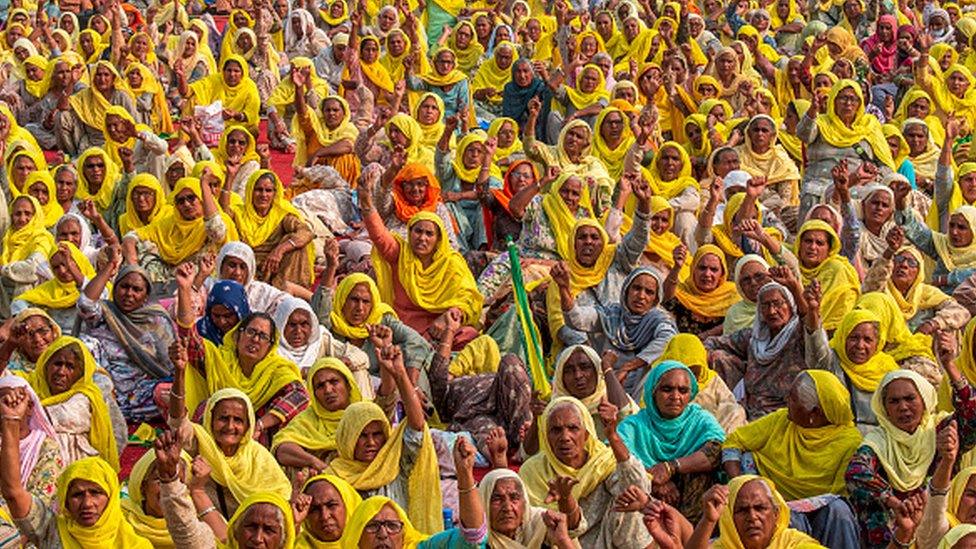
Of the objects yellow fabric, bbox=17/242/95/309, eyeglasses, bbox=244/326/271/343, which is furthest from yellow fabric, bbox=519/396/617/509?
yellow fabric, bbox=17/242/95/309

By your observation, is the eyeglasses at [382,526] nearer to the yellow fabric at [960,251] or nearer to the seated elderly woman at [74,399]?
the seated elderly woman at [74,399]

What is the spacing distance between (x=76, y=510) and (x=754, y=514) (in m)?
2.15

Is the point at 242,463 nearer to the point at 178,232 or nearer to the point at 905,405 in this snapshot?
the point at 905,405

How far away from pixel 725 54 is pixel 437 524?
7.17m

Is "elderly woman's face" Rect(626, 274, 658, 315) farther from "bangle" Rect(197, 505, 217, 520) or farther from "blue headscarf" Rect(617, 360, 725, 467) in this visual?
"bangle" Rect(197, 505, 217, 520)

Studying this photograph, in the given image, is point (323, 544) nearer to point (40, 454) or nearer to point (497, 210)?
point (40, 454)

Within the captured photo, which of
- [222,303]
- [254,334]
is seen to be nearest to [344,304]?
[222,303]

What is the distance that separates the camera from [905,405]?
7.33m

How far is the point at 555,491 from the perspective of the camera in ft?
21.3

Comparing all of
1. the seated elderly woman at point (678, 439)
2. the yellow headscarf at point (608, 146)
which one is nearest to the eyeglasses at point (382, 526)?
the seated elderly woman at point (678, 439)

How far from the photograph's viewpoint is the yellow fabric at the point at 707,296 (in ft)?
31.3

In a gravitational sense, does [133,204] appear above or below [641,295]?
below

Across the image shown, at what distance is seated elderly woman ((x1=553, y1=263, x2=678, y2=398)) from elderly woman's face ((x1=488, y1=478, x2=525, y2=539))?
2.22 m

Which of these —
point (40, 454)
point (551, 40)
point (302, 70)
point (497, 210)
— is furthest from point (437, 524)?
point (551, 40)
